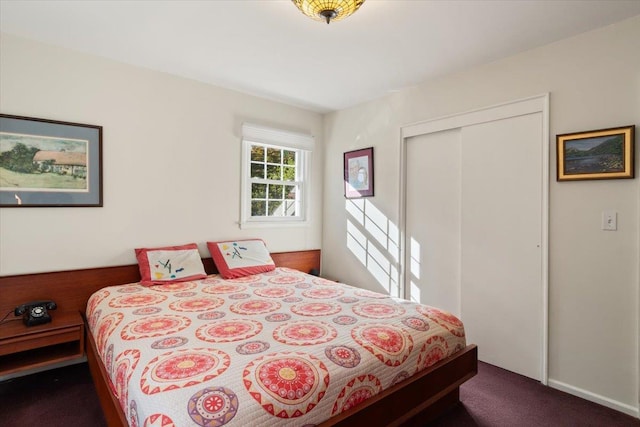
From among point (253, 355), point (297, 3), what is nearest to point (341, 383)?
point (253, 355)

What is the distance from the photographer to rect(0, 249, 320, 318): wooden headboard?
229 centimetres

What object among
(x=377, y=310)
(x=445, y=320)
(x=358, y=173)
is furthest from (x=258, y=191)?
(x=445, y=320)

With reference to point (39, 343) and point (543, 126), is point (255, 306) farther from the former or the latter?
point (543, 126)

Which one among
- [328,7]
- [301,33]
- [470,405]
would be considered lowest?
[470,405]

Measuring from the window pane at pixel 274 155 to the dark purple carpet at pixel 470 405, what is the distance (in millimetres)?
2486

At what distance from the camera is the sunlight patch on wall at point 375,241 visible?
338 cm

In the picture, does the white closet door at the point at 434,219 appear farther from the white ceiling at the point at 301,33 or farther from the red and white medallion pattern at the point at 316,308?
the red and white medallion pattern at the point at 316,308

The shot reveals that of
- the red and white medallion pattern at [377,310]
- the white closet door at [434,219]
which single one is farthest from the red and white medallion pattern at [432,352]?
the white closet door at [434,219]

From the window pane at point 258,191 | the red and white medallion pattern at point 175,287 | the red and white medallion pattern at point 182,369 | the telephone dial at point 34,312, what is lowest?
the telephone dial at point 34,312

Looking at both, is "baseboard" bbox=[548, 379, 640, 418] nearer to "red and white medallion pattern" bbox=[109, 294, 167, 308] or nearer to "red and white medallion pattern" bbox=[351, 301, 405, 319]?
"red and white medallion pattern" bbox=[351, 301, 405, 319]

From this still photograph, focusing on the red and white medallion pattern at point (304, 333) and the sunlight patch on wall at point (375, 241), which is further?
the sunlight patch on wall at point (375, 241)

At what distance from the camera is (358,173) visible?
374 cm

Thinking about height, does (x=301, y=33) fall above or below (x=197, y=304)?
above

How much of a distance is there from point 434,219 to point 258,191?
6.00ft
